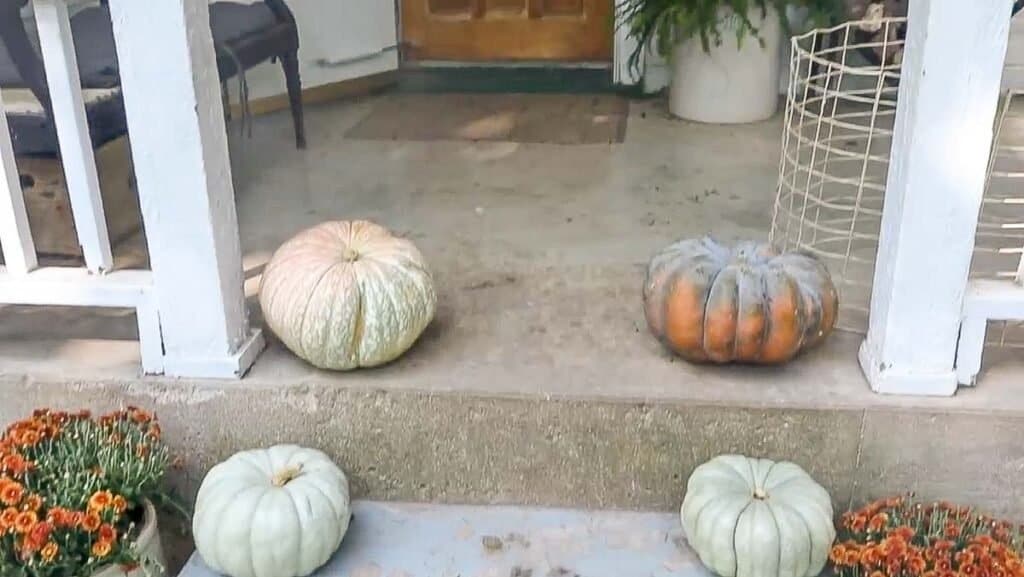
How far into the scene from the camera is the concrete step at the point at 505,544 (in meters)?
1.58

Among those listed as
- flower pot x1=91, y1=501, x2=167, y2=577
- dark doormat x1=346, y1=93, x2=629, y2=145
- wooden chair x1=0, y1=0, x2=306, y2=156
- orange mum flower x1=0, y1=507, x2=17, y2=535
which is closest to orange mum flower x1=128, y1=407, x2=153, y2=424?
flower pot x1=91, y1=501, x2=167, y2=577

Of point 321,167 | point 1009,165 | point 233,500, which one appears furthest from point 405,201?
point 1009,165

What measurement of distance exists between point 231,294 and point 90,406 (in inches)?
13.0

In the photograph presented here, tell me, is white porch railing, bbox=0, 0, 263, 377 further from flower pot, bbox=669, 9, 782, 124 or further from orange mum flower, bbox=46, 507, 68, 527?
flower pot, bbox=669, 9, 782, 124

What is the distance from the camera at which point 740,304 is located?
155 cm

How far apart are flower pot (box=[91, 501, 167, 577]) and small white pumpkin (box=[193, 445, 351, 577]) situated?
0.08 m

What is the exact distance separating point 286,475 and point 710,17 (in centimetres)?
219

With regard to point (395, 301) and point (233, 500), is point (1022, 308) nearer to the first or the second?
point (395, 301)

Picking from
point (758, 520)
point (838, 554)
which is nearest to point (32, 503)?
point (758, 520)

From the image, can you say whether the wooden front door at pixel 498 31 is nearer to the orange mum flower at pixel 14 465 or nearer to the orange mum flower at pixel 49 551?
the orange mum flower at pixel 14 465

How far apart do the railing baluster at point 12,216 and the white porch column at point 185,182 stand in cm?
24

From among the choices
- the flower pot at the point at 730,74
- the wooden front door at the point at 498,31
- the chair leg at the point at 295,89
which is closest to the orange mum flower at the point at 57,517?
the chair leg at the point at 295,89

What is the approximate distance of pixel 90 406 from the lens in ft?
5.63

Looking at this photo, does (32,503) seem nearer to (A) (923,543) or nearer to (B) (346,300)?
(B) (346,300)
